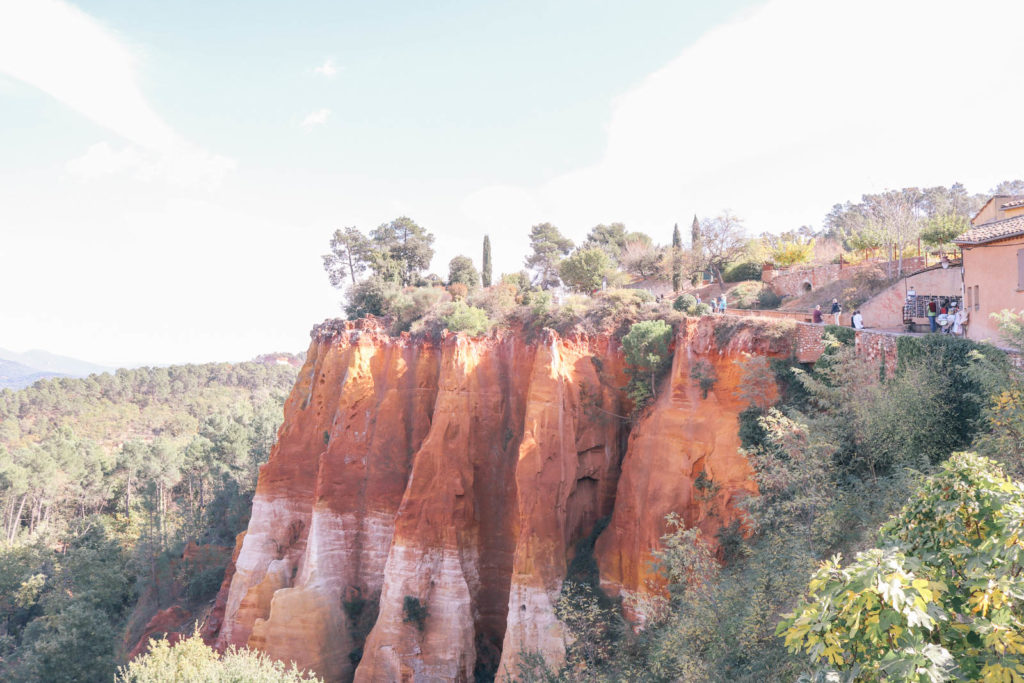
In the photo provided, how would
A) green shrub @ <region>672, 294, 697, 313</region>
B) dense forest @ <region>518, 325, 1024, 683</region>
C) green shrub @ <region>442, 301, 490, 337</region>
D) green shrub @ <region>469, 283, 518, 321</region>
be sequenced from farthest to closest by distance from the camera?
1. green shrub @ <region>469, 283, 518, 321</region>
2. green shrub @ <region>442, 301, 490, 337</region>
3. green shrub @ <region>672, 294, 697, 313</region>
4. dense forest @ <region>518, 325, 1024, 683</region>

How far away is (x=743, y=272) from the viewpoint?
34.1 m

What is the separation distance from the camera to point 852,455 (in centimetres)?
1488

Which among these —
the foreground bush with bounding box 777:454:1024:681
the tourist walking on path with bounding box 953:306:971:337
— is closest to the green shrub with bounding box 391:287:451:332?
the tourist walking on path with bounding box 953:306:971:337

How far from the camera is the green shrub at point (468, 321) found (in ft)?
81.3

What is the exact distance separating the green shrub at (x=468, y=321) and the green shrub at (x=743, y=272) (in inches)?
645

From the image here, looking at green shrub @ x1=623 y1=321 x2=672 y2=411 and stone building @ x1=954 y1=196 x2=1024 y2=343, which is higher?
stone building @ x1=954 y1=196 x2=1024 y2=343

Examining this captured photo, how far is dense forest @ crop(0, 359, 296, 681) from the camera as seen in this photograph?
29344 millimetres

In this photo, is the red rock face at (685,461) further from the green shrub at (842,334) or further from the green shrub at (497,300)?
the green shrub at (497,300)

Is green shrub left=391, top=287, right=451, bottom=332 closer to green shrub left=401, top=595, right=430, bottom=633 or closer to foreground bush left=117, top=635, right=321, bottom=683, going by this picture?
green shrub left=401, top=595, right=430, bottom=633

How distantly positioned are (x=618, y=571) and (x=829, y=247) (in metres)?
34.0

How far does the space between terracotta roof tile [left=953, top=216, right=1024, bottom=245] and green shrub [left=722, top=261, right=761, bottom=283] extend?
15.5m

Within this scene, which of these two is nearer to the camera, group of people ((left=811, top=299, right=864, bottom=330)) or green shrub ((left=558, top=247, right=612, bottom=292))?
group of people ((left=811, top=299, right=864, bottom=330))

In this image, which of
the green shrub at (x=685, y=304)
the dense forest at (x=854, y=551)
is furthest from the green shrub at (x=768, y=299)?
the dense forest at (x=854, y=551)

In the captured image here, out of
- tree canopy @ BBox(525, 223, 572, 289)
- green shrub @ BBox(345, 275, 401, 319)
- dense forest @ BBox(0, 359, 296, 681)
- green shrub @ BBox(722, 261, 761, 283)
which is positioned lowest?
dense forest @ BBox(0, 359, 296, 681)
